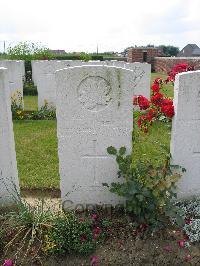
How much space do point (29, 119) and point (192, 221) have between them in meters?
5.98

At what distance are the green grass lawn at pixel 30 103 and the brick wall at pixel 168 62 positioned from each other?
10.7m

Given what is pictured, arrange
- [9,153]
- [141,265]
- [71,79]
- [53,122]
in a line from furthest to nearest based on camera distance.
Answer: [53,122]
[9,153]
[71,79]
[141,265]

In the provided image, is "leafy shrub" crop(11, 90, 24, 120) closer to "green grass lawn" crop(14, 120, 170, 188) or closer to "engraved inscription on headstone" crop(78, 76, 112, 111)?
"green grass lawn" crop(14, 120, 170, 188)

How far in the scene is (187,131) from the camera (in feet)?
12.0

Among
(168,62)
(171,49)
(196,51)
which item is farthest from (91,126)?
(171,49)

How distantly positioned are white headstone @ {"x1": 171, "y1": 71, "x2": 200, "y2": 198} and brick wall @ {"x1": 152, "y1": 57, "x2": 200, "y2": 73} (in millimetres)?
16434

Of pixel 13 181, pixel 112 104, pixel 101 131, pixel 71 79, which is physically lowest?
pixel 13 181

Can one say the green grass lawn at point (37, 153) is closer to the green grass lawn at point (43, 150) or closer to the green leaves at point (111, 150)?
the green grass lawn at point (43, 150)

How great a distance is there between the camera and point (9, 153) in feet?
12.0

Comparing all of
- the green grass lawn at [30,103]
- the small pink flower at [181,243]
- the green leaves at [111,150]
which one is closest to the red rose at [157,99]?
the green leaves at [111,150]

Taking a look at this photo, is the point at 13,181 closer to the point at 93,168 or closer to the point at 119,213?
the point at 93,168

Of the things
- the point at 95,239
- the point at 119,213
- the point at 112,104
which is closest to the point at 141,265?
the point at 95,239

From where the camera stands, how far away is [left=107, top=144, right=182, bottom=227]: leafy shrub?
329cm

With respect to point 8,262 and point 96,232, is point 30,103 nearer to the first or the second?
point 96,232
